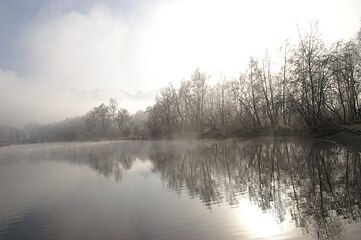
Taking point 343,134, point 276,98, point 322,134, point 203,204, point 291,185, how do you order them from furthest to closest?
point 276,98
point 322,134
point 343,134
point 291,185
point 203,204

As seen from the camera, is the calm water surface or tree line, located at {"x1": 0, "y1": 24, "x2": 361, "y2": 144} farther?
Answer: tree line, located at {"x1": 0, "y1": 24, "x2": 361, "y2": 144}

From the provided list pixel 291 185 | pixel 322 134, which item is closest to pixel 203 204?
pixel 291 185

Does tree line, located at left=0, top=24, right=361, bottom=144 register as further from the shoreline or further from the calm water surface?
the calm water surface

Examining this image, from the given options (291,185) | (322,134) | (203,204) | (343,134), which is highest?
(322,134)

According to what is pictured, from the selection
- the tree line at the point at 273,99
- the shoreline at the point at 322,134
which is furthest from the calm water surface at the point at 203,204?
the tree line at the point at 273,99

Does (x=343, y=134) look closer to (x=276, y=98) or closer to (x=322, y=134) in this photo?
(x=322, y=134)

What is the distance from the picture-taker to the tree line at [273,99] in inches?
1908

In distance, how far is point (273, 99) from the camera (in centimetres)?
6706

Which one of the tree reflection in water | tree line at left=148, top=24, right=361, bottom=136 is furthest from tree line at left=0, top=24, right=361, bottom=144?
the tree reflection in water

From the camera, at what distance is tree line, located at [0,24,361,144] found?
48.5 m

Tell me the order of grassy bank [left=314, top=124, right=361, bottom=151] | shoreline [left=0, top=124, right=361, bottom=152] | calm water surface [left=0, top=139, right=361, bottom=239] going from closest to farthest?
calm water surface [left=0, top=139, right=361, bottom=239] → grassy bank [left=314, top=124, right=361, bottom=151] → shoreline [left=0, top=124, right=361, bottom=152]

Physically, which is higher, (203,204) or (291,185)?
(291,185)

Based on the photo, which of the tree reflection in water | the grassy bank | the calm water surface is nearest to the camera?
the calm water surface

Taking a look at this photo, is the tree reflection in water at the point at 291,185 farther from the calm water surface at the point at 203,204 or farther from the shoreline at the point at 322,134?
the shoreline at the point at 322,134
